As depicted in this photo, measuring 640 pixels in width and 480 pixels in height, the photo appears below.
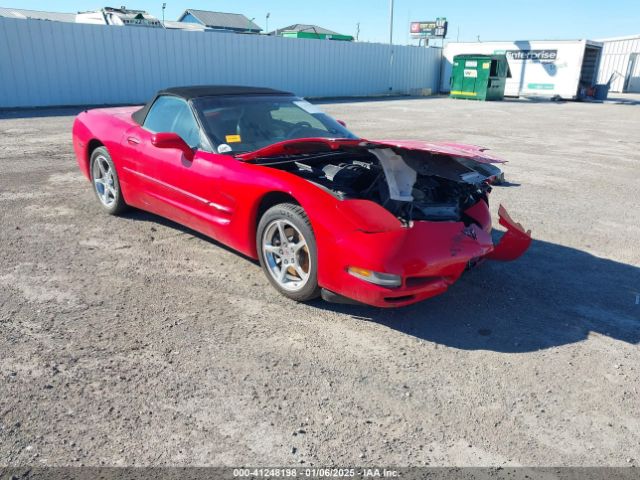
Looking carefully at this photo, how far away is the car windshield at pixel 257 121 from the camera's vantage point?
4262 millimetres

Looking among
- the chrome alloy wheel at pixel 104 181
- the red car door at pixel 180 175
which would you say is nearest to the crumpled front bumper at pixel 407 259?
the red car door at pixel 180 175

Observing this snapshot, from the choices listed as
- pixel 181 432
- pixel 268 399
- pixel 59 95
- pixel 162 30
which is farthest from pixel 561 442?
pixel 162 30

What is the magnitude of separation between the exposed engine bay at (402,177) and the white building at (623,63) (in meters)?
38.0

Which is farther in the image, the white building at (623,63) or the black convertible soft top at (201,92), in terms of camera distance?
the white building at (623,63)

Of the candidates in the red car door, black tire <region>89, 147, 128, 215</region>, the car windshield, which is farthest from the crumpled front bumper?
black tire <region>89, 147, 128, 215</region>

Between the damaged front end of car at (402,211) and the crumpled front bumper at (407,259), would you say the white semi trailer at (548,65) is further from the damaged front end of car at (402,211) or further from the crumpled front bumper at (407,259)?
the crumpled front bumper at (407,259)

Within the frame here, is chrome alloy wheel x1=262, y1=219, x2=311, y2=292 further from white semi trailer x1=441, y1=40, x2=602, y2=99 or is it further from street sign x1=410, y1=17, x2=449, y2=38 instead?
street sign x1=410, y1=17, x2=449, y2=38

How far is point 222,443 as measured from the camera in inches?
92.2

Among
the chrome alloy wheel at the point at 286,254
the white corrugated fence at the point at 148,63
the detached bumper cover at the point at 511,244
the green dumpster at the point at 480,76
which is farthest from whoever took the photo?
the green dumpster at the point at 480,76

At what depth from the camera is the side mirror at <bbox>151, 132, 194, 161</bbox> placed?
13.3 feet

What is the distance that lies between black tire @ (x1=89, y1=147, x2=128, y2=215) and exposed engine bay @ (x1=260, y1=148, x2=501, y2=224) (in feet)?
6.86

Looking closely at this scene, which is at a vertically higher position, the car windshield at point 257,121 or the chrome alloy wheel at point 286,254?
the car windshield at point 257,121

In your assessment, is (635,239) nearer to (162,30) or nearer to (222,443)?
(222,443)

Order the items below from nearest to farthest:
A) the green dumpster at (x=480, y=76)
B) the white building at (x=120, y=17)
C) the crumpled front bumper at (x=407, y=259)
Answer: the crumpled front bumper at (x=407, y=259) < the white building at (x=120, y=17) < the green dumpster at (x=480, y=76)
